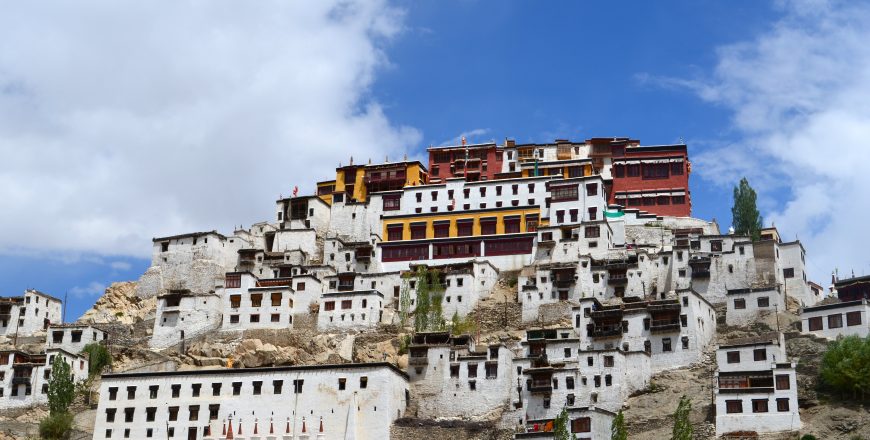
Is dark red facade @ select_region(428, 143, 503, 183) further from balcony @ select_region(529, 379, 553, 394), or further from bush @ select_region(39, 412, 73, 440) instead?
bush @ select_region(39, 412, 73, 440)

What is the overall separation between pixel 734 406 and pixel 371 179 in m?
49.8

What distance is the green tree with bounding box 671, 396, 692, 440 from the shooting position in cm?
6233

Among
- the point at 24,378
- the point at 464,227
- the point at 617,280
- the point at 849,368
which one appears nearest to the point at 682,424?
the point at 849,368

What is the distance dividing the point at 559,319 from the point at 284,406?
68.2ft

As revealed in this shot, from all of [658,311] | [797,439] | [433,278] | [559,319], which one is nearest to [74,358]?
[433,278]

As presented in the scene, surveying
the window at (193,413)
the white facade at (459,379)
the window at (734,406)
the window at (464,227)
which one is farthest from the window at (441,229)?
the window at (734,406)

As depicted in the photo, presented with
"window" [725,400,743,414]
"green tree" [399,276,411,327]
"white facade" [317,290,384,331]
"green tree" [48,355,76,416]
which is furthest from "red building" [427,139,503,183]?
"window" [725,400,743,414]

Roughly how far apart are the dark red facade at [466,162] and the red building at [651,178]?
1078 cm

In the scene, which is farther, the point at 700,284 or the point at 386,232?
the point at 386,232

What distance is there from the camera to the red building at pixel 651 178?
103 meters

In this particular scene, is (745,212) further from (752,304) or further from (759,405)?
(759,405)

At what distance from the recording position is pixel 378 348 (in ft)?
271

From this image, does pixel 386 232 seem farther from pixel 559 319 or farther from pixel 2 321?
pixel 2 321

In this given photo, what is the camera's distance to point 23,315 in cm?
9688
